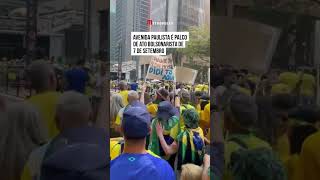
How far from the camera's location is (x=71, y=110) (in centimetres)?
114

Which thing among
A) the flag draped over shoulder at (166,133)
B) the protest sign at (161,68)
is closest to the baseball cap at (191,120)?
the flag draped over shoulder at (166,133)

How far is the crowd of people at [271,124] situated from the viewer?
1.13m

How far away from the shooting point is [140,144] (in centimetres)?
249

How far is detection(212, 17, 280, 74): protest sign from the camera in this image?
114 cm

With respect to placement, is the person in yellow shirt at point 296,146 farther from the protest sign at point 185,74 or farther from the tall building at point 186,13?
the protest sign at point 185,74

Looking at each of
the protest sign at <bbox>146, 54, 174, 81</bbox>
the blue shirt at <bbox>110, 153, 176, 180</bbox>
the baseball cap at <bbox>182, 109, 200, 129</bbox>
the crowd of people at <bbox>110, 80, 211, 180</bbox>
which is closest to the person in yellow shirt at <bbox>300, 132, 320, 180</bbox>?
the crowd of people at <bbox>110, 80, 211, 180</bbox>

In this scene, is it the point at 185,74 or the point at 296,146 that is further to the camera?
the point at 185,74

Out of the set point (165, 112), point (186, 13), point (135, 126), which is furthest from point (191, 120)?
point (186, 13)

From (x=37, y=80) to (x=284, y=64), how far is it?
23.0 inches

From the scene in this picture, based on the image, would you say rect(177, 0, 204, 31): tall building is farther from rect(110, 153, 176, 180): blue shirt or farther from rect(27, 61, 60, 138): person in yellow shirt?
rect(27, 61, 60, 138): person in yellow shirt

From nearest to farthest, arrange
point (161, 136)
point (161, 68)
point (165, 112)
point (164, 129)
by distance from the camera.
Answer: point (161, 136) < point (164, 129) < point (165, 112) < point (161, 68)

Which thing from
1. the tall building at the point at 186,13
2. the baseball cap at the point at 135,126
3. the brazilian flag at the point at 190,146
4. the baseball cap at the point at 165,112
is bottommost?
the brazilian flag at the point at 190,146

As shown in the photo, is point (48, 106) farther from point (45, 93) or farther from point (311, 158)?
point (311, 158)

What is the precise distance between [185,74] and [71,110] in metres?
6.50
